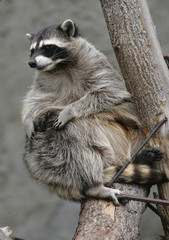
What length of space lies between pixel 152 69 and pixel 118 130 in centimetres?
50

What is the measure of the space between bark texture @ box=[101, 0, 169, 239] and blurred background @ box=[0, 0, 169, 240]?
6.09 ft

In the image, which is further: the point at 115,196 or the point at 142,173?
the point at 142,173

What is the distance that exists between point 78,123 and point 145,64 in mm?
578

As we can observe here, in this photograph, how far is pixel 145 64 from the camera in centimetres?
268

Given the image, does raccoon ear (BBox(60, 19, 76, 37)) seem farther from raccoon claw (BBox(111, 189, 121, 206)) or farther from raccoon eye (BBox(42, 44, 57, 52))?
raccoon claw (BBox(111, 189, 121, 206))

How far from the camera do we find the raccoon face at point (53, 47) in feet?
10.2

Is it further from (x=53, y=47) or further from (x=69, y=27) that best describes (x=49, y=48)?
(x=69, y=27)

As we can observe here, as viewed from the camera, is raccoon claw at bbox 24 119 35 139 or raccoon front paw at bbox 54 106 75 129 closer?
raccoon front paw at bbox 54 106 75 129

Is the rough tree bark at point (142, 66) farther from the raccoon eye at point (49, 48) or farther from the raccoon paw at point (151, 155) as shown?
the raccoon eye at point (49, 48)

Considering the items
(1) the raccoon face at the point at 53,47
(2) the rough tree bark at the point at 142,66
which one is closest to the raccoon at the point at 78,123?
(1) the raccoon face at the point at 53,47

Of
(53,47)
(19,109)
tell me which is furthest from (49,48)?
(19,109)

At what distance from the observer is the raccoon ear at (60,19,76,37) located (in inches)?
127

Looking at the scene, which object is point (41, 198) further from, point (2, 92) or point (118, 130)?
point (118, 130)

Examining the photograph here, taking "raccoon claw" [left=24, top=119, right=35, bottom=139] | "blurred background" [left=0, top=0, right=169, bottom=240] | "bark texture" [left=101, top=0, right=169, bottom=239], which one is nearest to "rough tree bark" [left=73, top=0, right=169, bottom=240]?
"bark texture" [left=101, top=0, right=169, bottom=239]
